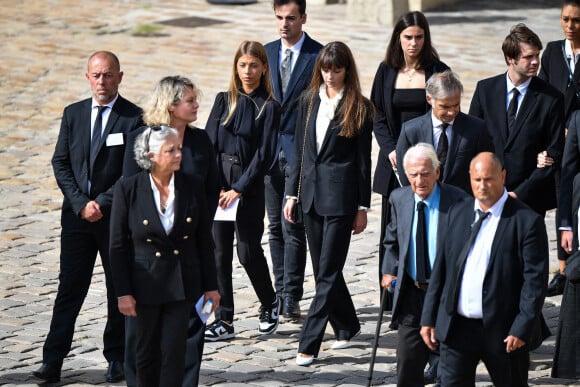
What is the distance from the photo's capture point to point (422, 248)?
25.6 feet

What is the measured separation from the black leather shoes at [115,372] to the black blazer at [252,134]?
159cm

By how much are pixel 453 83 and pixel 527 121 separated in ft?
4.00

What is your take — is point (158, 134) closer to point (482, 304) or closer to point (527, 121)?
point (482, 304)

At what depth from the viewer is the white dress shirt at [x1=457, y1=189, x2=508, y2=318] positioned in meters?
7.23

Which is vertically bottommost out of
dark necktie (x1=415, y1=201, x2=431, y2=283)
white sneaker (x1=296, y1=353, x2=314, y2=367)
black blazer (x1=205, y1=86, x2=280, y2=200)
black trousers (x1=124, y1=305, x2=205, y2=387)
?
white sneaker (x1=296, y1=353, x2=314, y2=367)

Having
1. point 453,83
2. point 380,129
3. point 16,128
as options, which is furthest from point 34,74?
point 453,83

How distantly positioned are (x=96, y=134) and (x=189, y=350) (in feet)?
5.33

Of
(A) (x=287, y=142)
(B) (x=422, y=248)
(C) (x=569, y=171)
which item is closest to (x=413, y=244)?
(B) (x=422, y=248)

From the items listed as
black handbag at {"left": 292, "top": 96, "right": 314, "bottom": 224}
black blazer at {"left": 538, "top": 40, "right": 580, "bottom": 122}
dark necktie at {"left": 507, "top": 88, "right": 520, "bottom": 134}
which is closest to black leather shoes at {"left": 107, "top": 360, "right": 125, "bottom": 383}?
black handbag at {"left": 292, "top": 96, "right": 314, "bottom": 224}

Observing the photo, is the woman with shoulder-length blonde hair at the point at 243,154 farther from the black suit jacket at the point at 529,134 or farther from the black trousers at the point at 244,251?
the black suit jacket at the point at 529,134

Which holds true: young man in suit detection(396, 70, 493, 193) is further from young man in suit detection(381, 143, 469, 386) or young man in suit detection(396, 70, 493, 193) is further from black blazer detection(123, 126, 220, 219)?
black blazer detection(123, 126, 220, 219)

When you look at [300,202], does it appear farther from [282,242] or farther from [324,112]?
[282,242]

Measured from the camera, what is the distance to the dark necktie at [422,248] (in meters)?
7.78

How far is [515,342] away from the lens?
23.6 ft
